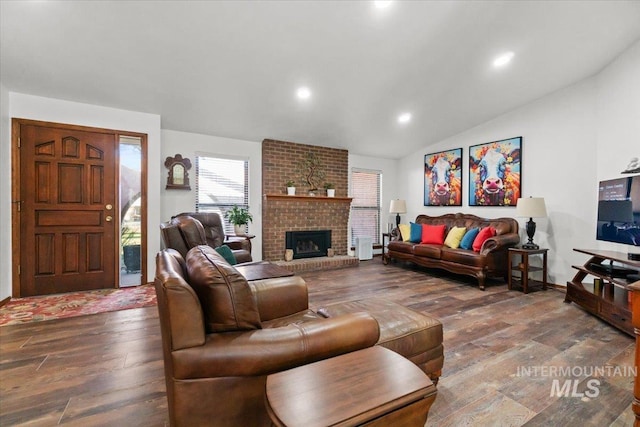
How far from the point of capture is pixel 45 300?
3.37 m

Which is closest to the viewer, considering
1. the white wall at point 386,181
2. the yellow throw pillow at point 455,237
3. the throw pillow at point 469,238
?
the throw pillow at point 469,238

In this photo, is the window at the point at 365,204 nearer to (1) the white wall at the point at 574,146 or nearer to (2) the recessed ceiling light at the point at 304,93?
(1) the white wall at the point at 574,146

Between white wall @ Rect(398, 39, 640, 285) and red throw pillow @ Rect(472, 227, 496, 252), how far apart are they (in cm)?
66

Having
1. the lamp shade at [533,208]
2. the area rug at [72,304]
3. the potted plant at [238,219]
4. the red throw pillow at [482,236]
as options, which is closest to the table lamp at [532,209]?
the lamp shade at [533,208]

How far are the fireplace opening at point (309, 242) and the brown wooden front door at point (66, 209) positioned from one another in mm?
2774

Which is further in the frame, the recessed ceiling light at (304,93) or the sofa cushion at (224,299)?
the recessed ceiling light at (304,93)

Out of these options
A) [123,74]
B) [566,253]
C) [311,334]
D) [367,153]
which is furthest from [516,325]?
[123,74]

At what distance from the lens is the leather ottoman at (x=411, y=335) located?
1569mm

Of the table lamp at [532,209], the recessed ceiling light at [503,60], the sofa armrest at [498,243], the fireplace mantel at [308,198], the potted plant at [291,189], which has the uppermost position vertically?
the recessed ceiling light at [503,60]

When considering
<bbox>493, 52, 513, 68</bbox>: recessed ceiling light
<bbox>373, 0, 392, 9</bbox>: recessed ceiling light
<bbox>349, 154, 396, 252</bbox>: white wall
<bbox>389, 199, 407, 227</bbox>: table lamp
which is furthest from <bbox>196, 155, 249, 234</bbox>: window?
<bbox>493, 52, 513, 68</bbox>: recessed ceiling light

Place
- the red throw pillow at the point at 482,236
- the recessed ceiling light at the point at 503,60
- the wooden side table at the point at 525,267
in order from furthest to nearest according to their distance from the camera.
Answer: the red throw pillow at the point at 482,236, the wooden side table at the point at 525,267, the recessed ceiling light at the point at 503,60

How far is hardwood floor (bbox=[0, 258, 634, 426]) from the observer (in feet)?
5.10

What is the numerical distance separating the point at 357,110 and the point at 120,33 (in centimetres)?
304

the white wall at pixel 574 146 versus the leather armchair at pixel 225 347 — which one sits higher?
the white wall at pixel 574 146
